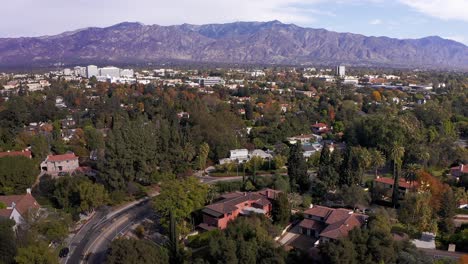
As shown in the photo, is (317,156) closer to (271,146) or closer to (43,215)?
(271,146)

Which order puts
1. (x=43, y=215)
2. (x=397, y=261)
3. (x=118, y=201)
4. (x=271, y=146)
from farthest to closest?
1. (x=271, y=146)
2. (x=118, y=201)
3. (x=43, y=215)
4. (x=397, y=261)

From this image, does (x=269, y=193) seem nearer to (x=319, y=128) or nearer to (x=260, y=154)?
(x=260, y=154)

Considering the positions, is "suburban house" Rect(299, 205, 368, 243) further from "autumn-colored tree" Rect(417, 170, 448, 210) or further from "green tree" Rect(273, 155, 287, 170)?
"green tree" Rect(273, 155, 287, 170)

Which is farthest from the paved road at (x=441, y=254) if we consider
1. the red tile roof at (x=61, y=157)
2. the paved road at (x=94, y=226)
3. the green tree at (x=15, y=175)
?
the red tile roof at (x=61, y=157)

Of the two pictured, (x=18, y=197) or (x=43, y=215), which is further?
(x=18, y=197)

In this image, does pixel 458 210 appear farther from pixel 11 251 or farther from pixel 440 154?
pixel 11 251

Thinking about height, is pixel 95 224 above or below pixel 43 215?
below

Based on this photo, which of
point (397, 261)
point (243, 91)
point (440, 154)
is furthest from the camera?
point (243, 91)

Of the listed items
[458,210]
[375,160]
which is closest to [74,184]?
[375,160]
